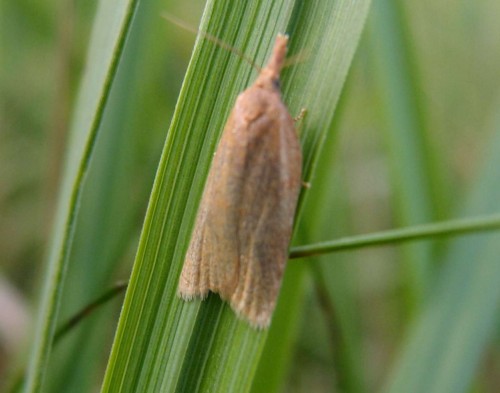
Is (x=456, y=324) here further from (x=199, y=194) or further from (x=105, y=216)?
(x=105, y=216)

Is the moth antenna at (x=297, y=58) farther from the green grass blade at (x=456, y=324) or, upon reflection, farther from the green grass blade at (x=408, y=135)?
the green grass blade at (x=456, y=324)

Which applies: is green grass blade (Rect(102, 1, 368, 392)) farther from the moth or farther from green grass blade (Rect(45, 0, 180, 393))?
green grass blade (Rect(45, 0, 180, 393))

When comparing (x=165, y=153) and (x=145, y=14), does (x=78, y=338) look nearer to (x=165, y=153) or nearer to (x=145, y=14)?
(x=165, y=153)

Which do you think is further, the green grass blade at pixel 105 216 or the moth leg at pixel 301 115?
the green grass blade at pixel 105 216

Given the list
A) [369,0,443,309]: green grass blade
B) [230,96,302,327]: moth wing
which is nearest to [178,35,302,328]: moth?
[230,96,302,327]: moth wing

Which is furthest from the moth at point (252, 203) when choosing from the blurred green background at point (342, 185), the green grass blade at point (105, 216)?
the green grass blade at point (105, 216)

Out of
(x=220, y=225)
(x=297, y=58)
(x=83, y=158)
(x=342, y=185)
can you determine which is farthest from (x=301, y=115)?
(x=342, y=185)
